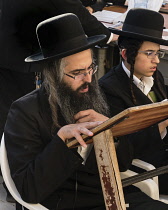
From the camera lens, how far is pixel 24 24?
360 centimetres

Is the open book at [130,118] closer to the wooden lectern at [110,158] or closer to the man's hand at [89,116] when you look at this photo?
the wooden lectern at [110,158]

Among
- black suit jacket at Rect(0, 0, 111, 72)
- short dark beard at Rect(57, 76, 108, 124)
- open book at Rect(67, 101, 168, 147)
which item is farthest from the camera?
black suit jacket at Rect(0, 0, 111, 72)

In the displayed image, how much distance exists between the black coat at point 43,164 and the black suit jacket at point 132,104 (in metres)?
0.33

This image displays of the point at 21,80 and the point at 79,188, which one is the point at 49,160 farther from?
the point at 21,80

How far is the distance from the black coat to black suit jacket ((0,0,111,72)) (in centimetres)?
125

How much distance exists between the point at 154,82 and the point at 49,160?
52.4 inches

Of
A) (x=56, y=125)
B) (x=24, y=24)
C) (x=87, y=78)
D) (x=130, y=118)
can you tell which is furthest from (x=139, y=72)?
(x=130, y=118)

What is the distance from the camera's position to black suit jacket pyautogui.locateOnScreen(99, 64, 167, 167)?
8.91ft

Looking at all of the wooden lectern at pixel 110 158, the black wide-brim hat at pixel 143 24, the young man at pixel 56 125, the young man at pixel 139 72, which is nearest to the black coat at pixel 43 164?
the young man at pixel 56 125

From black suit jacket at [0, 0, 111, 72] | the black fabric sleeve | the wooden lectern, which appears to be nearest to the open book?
the wooden lectern

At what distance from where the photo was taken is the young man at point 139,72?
299 cm

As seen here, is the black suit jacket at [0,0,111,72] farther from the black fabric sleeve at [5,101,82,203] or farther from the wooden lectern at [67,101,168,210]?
the wooden lectern at [67,101,168,210]

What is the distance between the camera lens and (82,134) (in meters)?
1.92

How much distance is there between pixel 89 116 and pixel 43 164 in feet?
1.05
